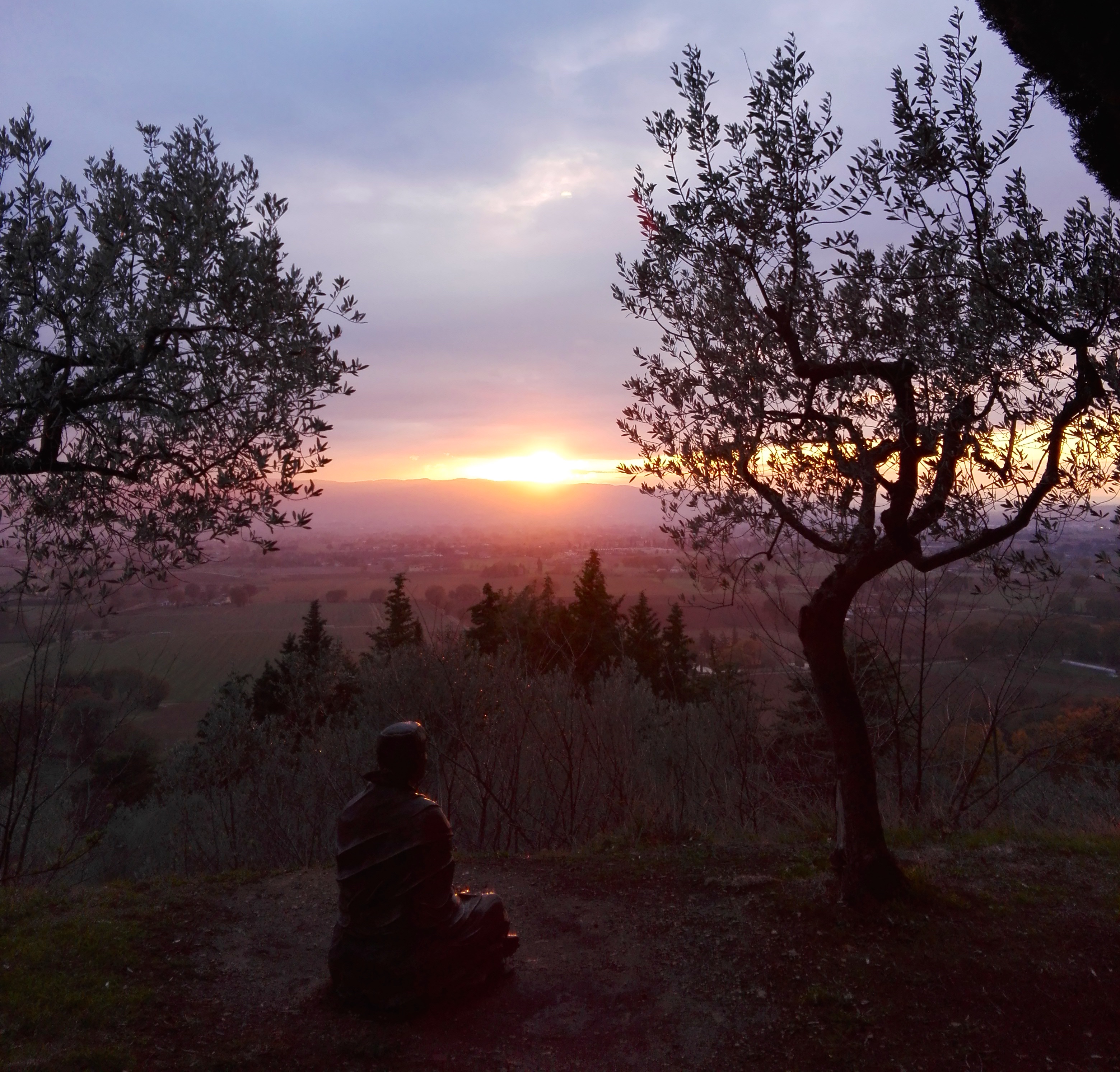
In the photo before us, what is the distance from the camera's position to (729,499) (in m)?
5.68

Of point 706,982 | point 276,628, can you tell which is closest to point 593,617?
point 276,628

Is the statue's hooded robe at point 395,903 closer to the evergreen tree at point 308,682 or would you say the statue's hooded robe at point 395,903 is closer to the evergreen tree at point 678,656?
the evergreen tree at point 308,682

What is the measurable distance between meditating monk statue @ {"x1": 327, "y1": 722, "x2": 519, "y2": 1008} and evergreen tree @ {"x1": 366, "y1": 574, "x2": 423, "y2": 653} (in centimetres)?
1356

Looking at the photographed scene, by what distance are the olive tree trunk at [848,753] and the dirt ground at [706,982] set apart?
243 mm

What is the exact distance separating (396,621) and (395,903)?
729 inches

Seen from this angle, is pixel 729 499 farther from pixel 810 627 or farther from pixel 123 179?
pixel 123 179

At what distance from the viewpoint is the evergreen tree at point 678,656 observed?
75.0ft

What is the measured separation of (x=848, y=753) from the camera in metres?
5.80

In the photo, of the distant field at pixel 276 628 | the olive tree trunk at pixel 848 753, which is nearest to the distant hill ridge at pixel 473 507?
the distant field at pixel 276 628

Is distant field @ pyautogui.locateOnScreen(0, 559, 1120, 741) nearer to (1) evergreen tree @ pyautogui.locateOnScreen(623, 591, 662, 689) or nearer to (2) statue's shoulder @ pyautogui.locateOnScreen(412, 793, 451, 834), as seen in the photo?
(1) evergreen tree @ pyautogui.locateOnScreen(623, 591, 662, 689)

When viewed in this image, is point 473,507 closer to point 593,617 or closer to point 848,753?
point 593,617

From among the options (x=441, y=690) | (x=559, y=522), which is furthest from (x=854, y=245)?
(x=559, y=522)

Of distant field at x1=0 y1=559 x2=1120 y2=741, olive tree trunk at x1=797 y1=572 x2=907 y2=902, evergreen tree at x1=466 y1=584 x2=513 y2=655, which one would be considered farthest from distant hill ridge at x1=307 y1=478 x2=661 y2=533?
olive tree trunk at x1=797 y1=572 x2=907 y2=902

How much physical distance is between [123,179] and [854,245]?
507 centimetres
